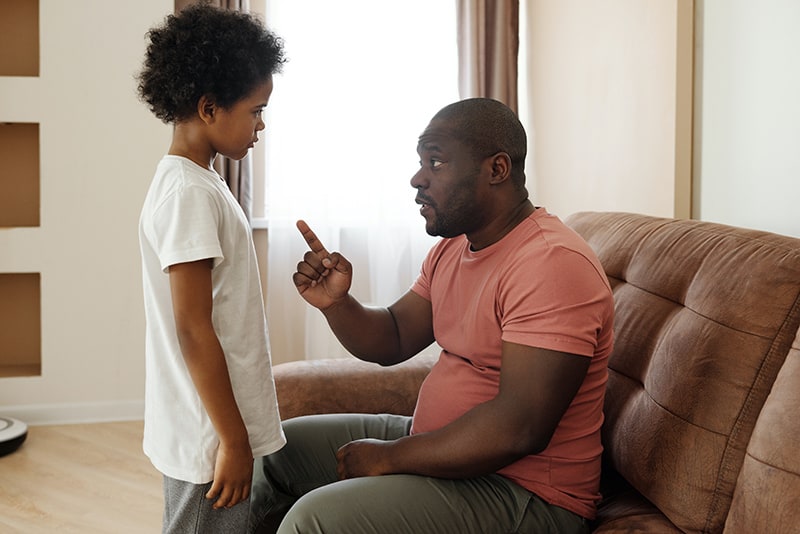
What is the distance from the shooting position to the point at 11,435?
114 inches

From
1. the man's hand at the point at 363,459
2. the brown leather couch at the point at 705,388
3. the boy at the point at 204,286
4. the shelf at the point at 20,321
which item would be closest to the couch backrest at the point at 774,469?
the brown leather couch at the point at 705,388

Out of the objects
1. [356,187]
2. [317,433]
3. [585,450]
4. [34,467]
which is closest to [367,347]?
[317,433]

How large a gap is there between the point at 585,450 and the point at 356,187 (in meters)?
2.43

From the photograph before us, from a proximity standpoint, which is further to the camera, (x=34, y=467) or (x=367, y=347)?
(x=34, y=467)

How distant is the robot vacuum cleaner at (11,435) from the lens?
2.88m

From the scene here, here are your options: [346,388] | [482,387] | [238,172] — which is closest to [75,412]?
[238,172]

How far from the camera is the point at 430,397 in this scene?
152 cm

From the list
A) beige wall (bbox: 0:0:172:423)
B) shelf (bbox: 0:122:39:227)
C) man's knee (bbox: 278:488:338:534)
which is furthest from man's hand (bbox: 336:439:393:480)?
shelf (bbox: 0:122:39:227)

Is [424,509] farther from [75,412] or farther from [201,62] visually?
[75,412]

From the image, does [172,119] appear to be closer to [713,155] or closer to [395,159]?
[713,155]

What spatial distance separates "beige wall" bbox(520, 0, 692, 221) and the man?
105 cm

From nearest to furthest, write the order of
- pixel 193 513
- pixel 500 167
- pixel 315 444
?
pixel 193 513 → pixel 500 167 → pixel 315 444

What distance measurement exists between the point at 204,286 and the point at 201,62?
397 millimetres

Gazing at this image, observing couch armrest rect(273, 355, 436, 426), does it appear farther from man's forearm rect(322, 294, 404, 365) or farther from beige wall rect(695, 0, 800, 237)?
beige wall rect(695, 0, 800, 237)
